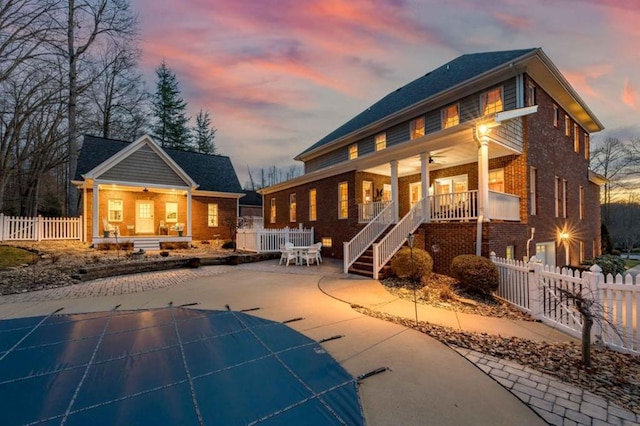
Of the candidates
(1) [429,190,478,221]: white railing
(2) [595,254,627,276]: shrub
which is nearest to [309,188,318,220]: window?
(1) [429,190,478,221]: white railing

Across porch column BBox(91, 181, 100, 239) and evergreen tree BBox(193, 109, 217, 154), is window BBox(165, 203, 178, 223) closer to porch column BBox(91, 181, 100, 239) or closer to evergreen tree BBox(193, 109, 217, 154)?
porch column BBox(91, 181, 100, 239)

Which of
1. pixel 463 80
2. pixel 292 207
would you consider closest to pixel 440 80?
Result: pixel 463 80

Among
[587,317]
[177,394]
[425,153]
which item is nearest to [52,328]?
[177,394]

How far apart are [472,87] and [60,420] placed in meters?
14.2

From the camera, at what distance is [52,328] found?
4.68 metres

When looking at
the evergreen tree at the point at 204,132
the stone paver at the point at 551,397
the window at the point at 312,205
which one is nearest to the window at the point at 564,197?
the window at the point at 312,205

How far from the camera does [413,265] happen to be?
813cm

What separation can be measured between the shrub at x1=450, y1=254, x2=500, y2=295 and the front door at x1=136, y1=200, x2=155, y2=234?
16451mm

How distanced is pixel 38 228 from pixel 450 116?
68.6 feet

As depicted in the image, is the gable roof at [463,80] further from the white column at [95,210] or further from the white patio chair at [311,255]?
the white column at [95,210]

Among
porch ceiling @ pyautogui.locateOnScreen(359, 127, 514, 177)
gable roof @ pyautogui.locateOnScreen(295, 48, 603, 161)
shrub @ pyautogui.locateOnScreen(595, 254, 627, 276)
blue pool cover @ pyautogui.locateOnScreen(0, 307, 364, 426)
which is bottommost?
shrub @ pyautogui.locateOnScreen(595, 254, 627, 276)

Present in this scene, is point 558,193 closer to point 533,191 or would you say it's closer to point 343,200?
point 533,191

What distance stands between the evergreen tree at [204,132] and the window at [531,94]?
116 feet

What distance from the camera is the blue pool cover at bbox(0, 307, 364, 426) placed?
2.51 meters
